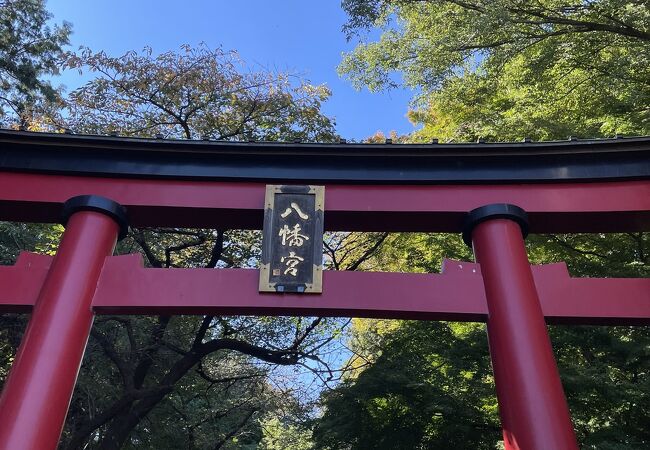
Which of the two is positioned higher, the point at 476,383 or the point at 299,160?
the point at 299,160

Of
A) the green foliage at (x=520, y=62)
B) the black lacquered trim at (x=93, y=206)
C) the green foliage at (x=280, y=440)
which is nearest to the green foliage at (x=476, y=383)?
the green foliage at (x=520, y=62)

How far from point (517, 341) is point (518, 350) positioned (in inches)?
2.8

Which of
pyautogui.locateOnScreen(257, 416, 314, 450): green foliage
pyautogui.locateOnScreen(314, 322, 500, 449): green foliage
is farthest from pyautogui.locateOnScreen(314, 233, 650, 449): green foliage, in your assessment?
pyautogui.locateOnScreen(257, 416, 314, 450): green foliage

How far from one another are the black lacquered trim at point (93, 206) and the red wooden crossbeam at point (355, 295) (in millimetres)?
560

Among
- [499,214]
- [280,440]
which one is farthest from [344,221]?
[280,440]

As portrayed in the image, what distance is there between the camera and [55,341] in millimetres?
3889

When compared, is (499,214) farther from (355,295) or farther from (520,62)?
(520,62)

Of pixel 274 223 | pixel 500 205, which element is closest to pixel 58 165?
pixel 274 223

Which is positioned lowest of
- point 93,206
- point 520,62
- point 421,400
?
point 421,400

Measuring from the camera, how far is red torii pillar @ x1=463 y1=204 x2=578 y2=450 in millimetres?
3566

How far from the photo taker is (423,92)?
1119cm

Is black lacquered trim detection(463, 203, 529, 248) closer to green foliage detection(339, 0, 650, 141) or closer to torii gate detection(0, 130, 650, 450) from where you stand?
torii gate detection(0, 130, 650, 450)

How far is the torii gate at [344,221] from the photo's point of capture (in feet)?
13.0

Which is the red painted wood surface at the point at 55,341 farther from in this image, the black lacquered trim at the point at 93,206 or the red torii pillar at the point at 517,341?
the red torii pillar at the point at 517,341
